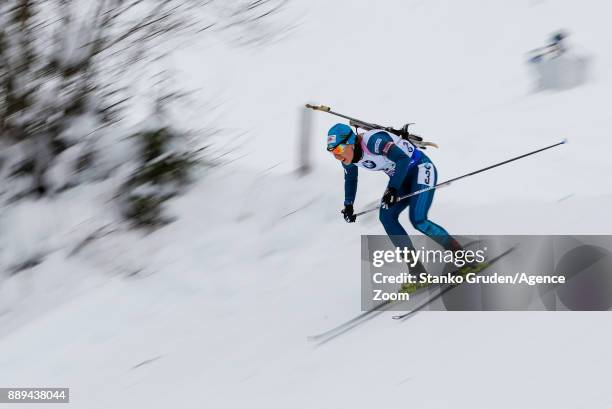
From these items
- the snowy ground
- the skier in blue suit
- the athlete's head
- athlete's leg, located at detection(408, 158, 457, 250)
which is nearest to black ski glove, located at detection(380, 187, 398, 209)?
the skier in blue suit

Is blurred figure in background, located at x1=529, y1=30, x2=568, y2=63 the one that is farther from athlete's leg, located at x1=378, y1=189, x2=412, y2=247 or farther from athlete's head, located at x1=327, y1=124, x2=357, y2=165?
athlete's head, located at x1=327, y1=124, x2=357, y2=165

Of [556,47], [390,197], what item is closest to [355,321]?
[390,197]

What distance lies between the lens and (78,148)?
8.94 m

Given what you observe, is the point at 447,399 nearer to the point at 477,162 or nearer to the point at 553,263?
the point at 553,263

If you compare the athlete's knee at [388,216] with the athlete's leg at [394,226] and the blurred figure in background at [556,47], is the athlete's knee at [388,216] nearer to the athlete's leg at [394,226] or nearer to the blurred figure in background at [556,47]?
the athlete's leg at [394,226]

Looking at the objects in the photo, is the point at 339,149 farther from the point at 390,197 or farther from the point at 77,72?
the point at 77,72

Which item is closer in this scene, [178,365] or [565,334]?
[565,334]

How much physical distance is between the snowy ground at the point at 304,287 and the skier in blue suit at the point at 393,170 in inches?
29.3

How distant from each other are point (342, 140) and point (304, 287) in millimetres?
1583

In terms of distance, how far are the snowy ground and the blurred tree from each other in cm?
46

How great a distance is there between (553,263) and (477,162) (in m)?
3.70

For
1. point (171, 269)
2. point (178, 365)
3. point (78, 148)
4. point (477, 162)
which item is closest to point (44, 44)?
point (78, 148)

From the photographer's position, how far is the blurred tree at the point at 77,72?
824 cm

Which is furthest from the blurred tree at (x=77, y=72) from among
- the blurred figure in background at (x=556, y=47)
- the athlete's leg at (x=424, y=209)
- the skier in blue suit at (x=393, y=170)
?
the blurred figure in background at (x=556, y=47)
